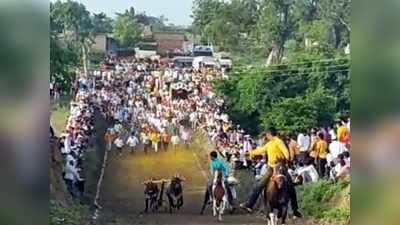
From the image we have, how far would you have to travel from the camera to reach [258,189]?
511 cm

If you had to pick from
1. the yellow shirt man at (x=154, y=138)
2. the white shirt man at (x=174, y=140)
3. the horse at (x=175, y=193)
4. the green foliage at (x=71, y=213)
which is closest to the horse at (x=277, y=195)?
the horse at (x=175, y=193)

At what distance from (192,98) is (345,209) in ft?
4.04

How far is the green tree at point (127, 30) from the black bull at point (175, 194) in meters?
0.93

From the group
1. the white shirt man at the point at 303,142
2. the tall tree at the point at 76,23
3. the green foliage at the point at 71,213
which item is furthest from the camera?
the white shirt man at the point at 303,142

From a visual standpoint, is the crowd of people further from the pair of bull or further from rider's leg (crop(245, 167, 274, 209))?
the pair of bull

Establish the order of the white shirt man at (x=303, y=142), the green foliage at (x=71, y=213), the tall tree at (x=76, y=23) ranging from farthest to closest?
the white shirt man at (x=303, y=142)
the green foliage at (x=71, y=213)
the tall tree at (x=76, y=23)

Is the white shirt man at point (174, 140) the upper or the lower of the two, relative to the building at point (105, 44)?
lower

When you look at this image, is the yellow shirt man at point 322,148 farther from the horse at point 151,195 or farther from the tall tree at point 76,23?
the tall tree at point 76,23

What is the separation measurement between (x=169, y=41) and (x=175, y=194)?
99cm

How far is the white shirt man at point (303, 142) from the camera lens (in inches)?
202

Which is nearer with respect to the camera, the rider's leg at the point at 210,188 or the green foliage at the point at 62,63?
the green foliage at the point at 62,63

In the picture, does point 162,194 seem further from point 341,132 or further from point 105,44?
point 341,132
